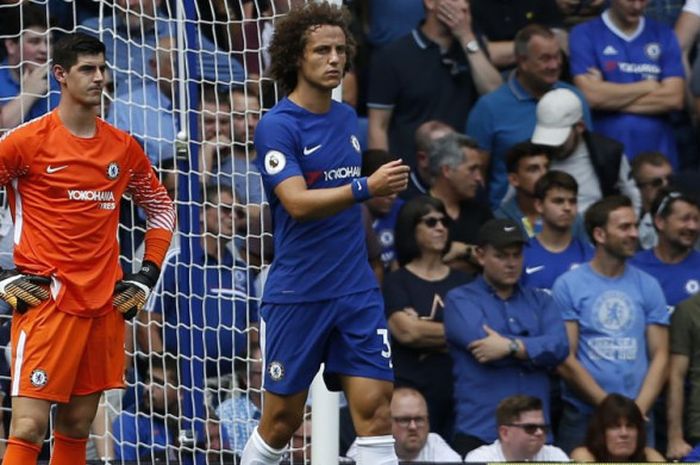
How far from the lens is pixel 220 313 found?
8.67 m

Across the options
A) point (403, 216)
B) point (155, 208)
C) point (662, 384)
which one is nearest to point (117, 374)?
point (155, 208)

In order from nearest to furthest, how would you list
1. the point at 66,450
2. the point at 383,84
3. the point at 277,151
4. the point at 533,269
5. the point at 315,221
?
the point at 277,151
the point at 315,221
the point at 66,450
the point at 533,269
the point at 383,84

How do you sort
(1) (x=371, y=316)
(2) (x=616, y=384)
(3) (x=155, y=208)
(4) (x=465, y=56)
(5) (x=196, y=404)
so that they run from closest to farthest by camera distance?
(1) (x=371, y=316), (3) (x=155, y=208), (5) (x=196, y=404), (2) (x=616, y=384), (4) (x=465, y=56)

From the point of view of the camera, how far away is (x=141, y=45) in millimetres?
8805

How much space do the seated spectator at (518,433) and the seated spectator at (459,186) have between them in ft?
4.07

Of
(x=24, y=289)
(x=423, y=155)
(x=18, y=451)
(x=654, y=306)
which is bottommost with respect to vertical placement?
(x=18, y=451)

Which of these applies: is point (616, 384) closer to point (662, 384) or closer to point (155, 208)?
point (662, 384)

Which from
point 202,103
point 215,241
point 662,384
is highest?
point 202,103

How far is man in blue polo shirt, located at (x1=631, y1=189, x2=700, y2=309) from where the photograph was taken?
31.9 feet

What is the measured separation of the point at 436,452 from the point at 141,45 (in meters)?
2.59

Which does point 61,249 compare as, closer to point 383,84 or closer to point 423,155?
point 423,155

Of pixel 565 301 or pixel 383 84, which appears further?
pixel 383 84

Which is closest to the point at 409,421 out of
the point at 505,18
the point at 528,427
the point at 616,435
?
the point at 528,427

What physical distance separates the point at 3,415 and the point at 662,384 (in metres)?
3.56
